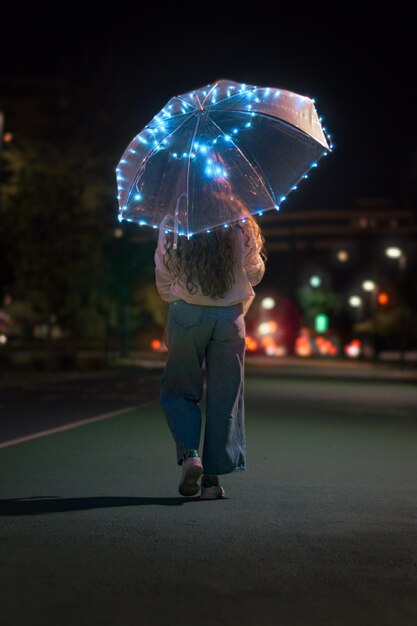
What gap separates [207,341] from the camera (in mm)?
7402

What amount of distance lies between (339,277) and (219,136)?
321 ft

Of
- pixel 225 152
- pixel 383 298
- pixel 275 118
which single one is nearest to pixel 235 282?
pixel 225 152

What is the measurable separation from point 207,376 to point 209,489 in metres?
0.76

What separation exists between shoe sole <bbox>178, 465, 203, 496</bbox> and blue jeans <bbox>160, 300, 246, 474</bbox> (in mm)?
132

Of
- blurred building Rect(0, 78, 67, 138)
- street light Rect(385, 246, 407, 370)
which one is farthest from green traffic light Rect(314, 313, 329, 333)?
blurred building Rect(0, 78, 67, 138)

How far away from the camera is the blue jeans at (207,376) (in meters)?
7.29

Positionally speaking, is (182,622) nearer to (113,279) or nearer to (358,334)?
(113,279)

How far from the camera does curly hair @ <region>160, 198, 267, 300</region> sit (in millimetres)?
7301

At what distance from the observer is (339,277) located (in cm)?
10456

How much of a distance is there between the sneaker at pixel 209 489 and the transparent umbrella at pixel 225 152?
1627 mm

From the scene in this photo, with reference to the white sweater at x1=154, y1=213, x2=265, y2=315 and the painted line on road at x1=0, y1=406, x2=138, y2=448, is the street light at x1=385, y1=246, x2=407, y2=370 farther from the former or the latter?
the white sweater at x1=154, y1=213, x2=265, y2=315

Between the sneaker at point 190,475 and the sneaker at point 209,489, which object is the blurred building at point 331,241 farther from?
the sneaker at point 190,475

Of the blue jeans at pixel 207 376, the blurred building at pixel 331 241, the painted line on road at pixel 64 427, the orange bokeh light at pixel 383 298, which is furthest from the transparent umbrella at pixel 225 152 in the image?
the blurred building at pixel 331 241

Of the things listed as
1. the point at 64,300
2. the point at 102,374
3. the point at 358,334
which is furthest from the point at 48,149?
the point at 358,334
